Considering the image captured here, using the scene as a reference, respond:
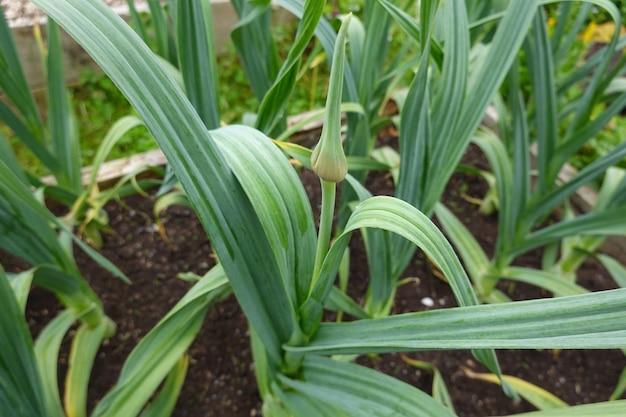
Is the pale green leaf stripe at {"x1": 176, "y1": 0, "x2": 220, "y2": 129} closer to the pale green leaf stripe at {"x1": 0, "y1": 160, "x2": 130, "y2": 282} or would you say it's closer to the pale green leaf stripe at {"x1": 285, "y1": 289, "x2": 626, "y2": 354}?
the pale green leaf stripe at {"x1": 0, "y1": 160, "x2": 130, "y2": 282}

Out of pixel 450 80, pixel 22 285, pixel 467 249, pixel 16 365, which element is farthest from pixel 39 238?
pixel 467 249

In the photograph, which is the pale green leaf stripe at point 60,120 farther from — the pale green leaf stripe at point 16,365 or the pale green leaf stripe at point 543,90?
the pale green leaf stripe at point 543,90

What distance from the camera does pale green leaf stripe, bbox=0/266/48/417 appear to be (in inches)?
19.6

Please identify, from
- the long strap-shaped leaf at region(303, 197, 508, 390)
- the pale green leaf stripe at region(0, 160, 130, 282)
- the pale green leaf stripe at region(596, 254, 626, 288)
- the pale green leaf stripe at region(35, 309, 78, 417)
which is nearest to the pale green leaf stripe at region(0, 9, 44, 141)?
the pale green leaf stripe at region(0, 160, 130, 282)

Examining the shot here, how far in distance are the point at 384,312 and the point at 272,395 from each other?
0.88 ft

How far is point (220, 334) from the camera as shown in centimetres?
95

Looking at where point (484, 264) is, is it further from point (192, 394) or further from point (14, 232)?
point (14, 232)

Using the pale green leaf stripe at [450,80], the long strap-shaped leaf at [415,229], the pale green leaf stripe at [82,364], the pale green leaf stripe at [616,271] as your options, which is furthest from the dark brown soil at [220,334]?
the long strap-shaped leaf at [415,229]

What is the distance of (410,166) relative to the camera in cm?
64

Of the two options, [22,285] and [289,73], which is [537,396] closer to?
[289,73]

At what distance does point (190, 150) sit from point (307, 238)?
16cm

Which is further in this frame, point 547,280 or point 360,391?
point 547,280

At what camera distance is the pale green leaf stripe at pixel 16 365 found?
1.63ft

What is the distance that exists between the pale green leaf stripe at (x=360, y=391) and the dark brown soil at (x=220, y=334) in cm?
33
